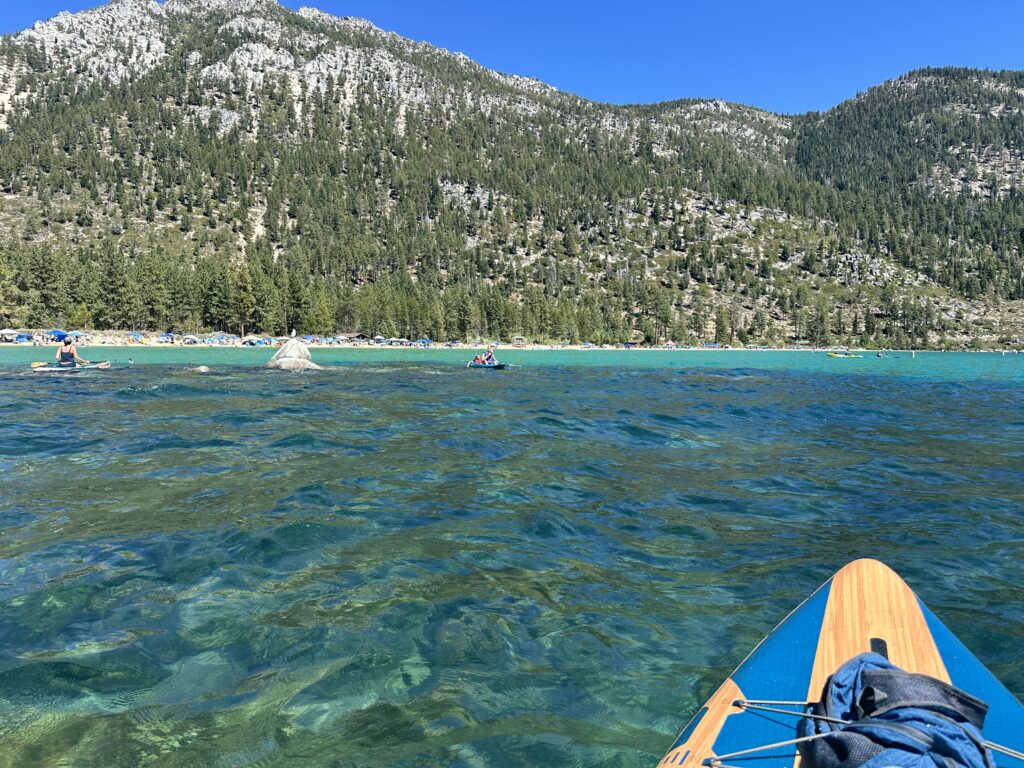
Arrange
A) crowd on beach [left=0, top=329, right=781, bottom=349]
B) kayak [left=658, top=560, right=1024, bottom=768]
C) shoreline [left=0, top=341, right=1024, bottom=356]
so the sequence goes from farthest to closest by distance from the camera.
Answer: crowd on beach [left=0, top=329, right=781, bottom=349] → shoreline [left=0, top=341, right=1024, bottom=356] → kayak [left=658, top=560, right=1024, bottom=768]

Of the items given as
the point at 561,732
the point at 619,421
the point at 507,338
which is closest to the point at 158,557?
the point at 561,732

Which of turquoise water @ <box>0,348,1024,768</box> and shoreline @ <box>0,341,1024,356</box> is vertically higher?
shoreline @ <box>0,341,1024,356</box>

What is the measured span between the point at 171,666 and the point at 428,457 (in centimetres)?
1068

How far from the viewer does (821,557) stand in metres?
9.09

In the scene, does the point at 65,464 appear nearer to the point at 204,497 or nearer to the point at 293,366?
the point at 204,497

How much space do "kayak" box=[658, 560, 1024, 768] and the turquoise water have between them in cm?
93

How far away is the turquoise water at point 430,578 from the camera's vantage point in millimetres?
5129

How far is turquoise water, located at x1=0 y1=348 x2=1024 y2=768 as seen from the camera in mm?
5129

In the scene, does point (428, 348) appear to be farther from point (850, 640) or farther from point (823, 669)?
point (823, 669)

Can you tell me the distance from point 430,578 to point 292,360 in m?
48.4

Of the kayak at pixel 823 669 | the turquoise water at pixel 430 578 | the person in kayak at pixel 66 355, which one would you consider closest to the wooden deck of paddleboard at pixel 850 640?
the kayak at pixel 823 669

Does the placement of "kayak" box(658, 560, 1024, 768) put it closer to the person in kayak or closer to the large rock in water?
the person in kayak

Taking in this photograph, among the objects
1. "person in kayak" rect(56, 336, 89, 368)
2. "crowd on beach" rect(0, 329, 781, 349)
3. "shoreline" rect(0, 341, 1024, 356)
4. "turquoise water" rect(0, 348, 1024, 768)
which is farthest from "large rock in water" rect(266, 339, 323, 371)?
"crowd on beach" rect(0, 329, 781, 349)

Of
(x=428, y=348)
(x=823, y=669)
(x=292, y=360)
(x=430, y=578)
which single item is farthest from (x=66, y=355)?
(x=428, y=348)
